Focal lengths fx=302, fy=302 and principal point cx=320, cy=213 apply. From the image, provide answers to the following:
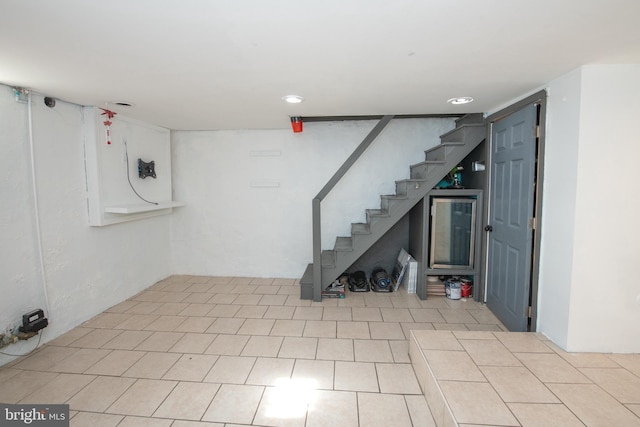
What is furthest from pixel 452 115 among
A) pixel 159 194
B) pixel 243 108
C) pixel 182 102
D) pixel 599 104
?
pixel 159 194

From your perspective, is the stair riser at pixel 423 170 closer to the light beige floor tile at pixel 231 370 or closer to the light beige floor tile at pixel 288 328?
the light beige floor tile at pixel 288 328

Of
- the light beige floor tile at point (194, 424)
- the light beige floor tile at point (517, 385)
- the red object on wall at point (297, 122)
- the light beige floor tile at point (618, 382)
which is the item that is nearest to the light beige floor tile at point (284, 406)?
the light beige floor tile at point (194, 424)

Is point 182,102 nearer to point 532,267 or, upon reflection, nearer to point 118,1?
Answer: point 118,1

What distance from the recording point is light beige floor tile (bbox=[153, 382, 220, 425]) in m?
1.89

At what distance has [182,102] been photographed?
117 inches

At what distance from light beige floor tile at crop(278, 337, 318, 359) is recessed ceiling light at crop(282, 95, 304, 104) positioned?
2.25 m

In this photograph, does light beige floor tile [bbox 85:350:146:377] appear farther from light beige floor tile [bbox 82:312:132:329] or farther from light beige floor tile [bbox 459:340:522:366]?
light beige floor tile [bbox 459:340:522:366]

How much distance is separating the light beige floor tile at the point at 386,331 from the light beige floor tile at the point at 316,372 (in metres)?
0.63

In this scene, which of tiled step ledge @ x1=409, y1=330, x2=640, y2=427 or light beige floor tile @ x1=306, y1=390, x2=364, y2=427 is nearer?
tiled step ledge @ x1=409, y1=330, x2=640, y2=427

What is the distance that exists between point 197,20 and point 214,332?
258 cm

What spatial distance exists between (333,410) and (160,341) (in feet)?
5.80

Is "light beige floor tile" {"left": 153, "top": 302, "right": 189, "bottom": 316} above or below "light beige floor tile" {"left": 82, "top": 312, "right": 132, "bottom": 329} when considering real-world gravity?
above

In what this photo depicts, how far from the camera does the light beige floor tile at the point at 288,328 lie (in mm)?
2873

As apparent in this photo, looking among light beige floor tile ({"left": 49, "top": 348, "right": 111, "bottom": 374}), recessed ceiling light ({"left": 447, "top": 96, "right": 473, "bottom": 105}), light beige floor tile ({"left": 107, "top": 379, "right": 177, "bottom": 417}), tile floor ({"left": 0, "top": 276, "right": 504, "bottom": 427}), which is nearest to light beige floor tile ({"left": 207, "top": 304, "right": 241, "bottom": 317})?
tile floor ({"left": 0, "top": 276, "right": 504, "bottom": 427})
